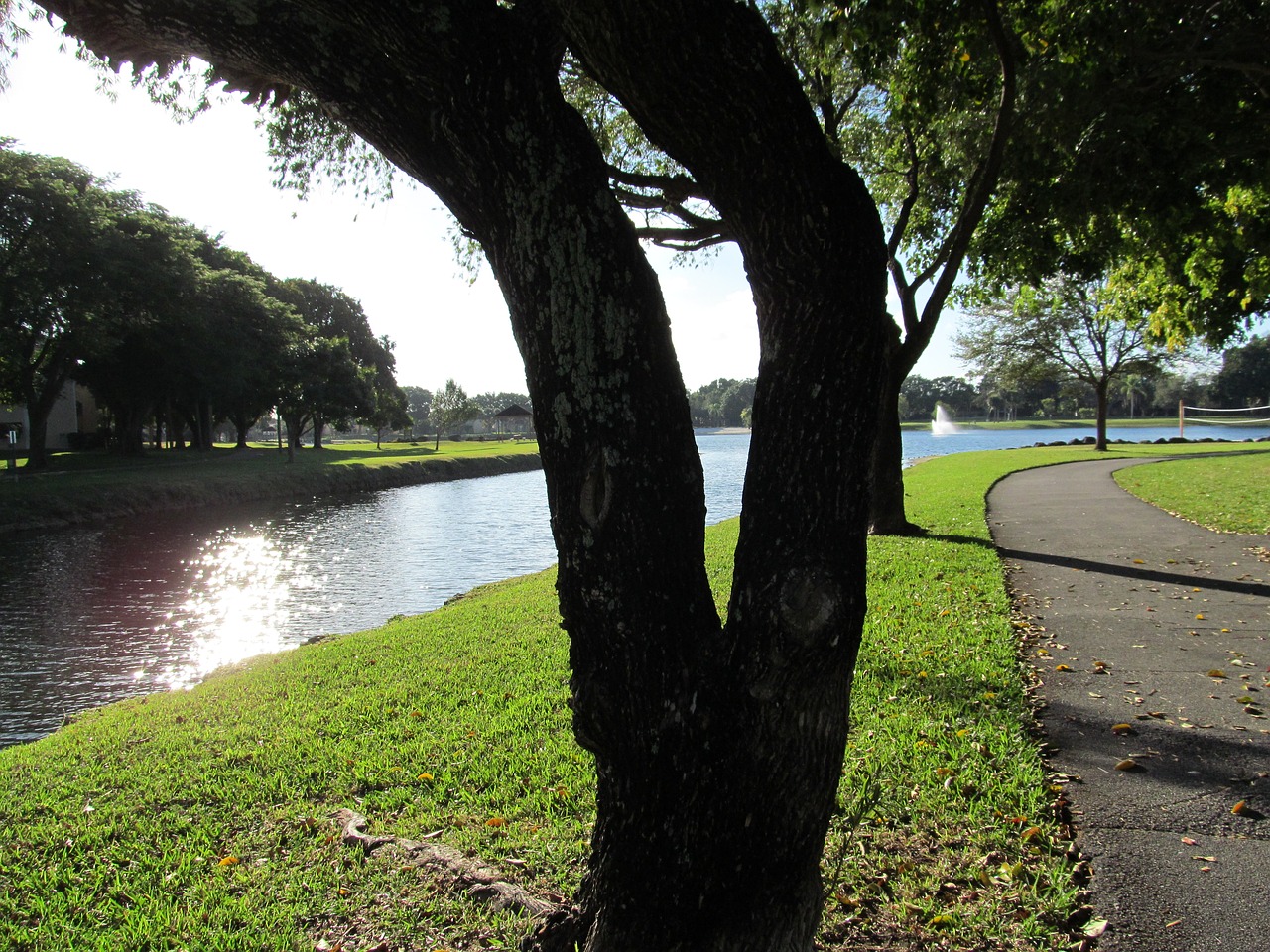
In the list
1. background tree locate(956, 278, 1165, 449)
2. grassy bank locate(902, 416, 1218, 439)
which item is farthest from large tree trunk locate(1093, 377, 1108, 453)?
grassy bank locate(902, 416, 1218, 439)

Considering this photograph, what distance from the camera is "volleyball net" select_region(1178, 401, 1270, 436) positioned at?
70.3m

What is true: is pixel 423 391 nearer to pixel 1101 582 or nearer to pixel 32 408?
pixel 32 408

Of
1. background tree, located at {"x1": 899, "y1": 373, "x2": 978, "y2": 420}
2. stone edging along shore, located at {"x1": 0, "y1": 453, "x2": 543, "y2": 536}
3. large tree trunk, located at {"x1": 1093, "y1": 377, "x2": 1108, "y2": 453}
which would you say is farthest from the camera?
background tree, located at {"x1": 899, "y1": 373, "x2": 978, "y2": 420}

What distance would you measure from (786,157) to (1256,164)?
10.7m

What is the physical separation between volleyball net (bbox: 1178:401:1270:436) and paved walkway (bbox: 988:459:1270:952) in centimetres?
7044

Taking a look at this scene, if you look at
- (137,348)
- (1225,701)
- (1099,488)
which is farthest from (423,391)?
(1225,701)

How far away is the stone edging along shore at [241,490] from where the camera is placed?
23.4 meters

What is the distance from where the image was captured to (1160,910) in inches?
126

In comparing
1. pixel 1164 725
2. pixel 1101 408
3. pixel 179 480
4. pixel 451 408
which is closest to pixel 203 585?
pixel 179 480

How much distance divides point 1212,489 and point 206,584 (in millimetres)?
21726

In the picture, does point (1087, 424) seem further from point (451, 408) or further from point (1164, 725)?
point (1164, 725)

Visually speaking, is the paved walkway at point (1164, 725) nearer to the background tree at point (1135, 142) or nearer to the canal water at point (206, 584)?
the background tree at point (1135, 142)

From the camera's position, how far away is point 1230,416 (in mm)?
80188

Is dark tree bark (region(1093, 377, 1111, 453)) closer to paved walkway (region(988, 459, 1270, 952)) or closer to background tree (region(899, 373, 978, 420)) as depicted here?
paved walkway (region(988, 459, 1270, 952))
